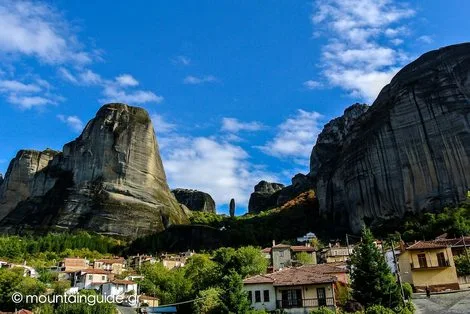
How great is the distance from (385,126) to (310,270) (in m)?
70.9

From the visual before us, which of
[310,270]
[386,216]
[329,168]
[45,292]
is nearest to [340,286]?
[310,270]

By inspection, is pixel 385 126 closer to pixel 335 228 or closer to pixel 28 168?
pixel 335 228

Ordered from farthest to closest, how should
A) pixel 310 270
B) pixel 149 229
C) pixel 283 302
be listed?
pixel 149 229 → pixel 310 270 → pixel 283 302

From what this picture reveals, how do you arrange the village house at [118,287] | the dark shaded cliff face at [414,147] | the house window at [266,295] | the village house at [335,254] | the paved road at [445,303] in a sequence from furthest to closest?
1. the dark shaded cliff face at [414,147]
2. the village house at [335,254]
3. the village house at [118,287]
4. the house window at [266,295]
5. the paved road at [445,303]

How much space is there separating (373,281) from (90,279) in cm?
5131

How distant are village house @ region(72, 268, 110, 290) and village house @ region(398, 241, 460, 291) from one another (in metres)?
44.8

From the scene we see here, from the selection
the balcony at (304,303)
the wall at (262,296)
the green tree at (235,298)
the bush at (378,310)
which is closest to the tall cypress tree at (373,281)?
the bush at (378,310)

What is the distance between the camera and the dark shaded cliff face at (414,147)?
95.4m

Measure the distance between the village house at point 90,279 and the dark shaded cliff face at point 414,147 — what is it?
2305 inches

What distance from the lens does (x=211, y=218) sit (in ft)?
555

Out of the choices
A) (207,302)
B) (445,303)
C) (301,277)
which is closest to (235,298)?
(301,277)

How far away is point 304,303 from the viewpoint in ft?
127

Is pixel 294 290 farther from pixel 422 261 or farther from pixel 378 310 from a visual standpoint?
pixel 422 261

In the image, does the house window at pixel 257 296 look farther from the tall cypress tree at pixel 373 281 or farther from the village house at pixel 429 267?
the village house at pixel 429 267
